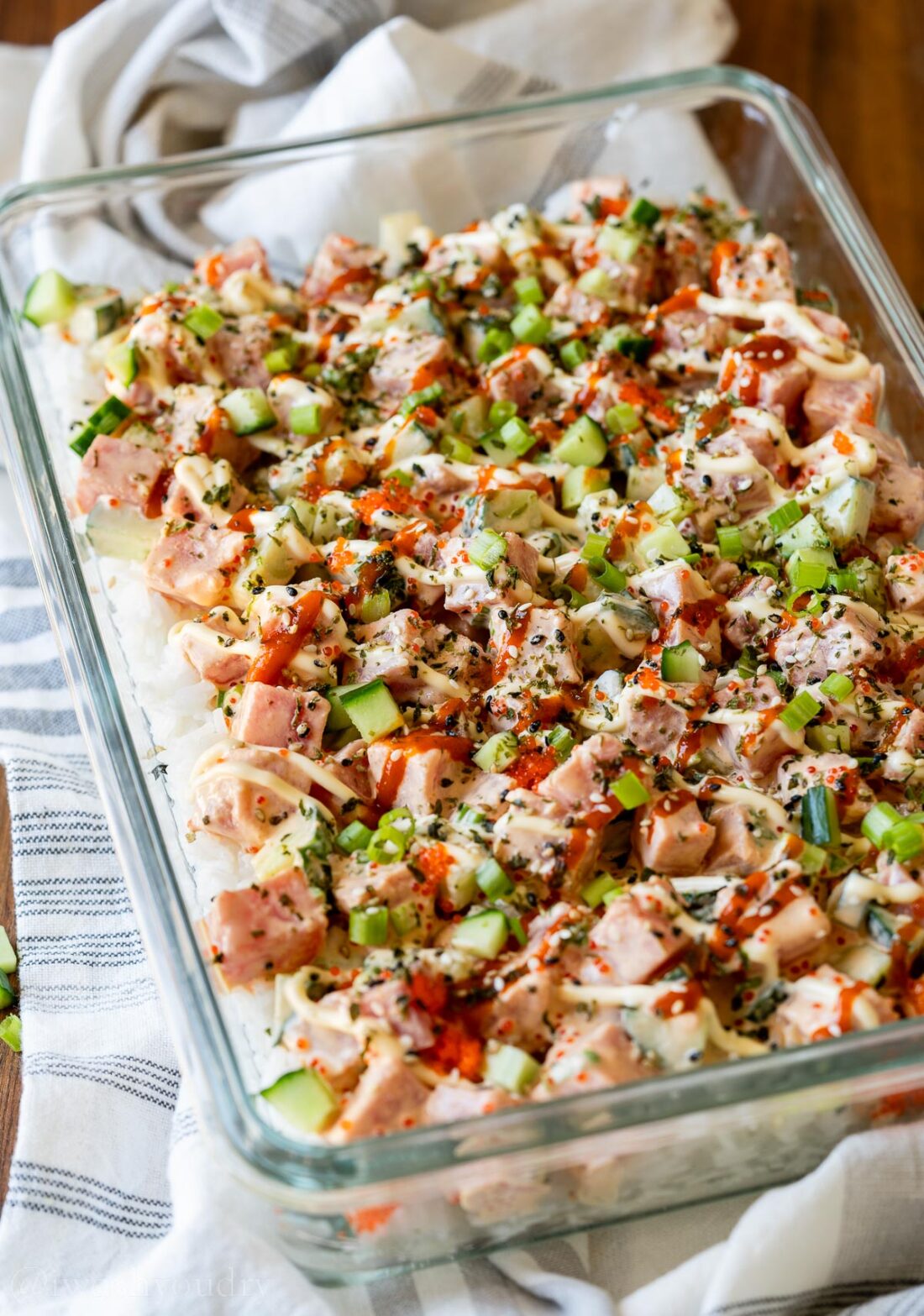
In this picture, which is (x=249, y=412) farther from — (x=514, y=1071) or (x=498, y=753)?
(x=514, y=1071)

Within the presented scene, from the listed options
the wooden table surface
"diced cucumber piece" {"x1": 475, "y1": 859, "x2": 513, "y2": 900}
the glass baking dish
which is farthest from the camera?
the wooden table surface

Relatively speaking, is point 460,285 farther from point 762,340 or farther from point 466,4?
point 466,4

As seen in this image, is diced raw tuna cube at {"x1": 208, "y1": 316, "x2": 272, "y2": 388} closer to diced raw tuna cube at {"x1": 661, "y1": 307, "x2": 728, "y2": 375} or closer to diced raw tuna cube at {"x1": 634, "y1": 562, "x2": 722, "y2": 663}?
diced raw tuna cube at {"x1": 661, "y1": 307, "x2": 728, "y2": 375}

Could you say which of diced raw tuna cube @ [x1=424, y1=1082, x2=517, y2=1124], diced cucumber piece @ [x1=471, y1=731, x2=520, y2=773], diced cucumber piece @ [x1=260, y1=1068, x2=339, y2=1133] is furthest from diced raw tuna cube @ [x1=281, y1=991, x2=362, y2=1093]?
diced cucumber piece @ [x1=471, y1=731, x2=520, y2=773]

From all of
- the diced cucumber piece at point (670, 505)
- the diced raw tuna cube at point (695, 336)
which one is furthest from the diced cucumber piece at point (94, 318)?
the diced cucumber piece at point (670, 505)

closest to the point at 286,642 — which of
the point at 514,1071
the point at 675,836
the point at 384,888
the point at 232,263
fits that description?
the point at 384,888
